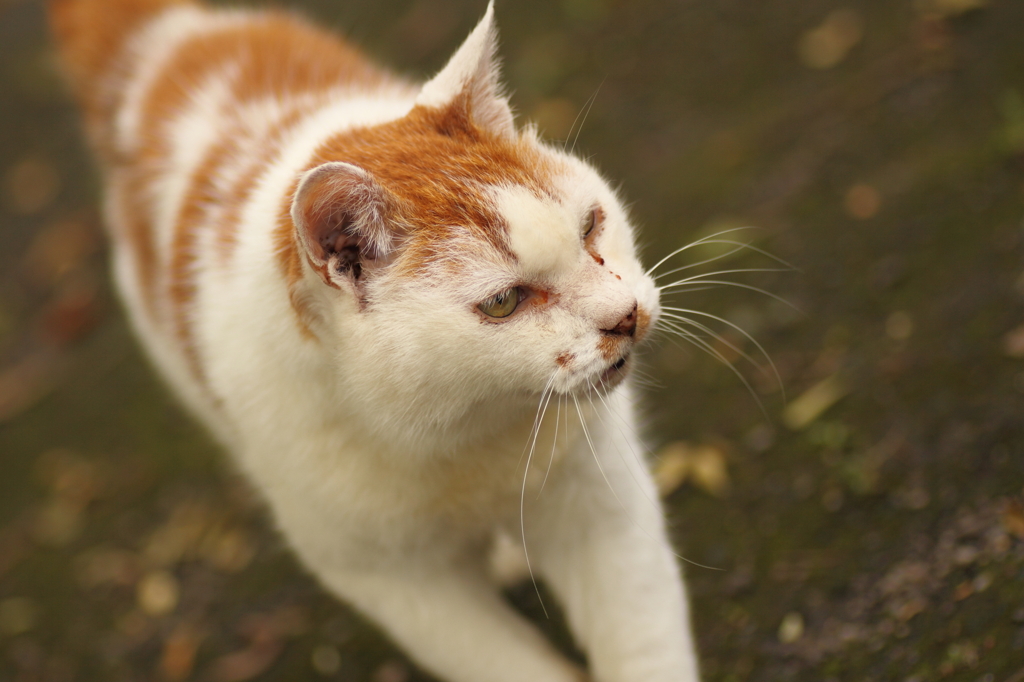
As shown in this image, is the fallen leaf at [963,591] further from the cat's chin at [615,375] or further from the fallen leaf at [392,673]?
the fallen leaf at [392,673]

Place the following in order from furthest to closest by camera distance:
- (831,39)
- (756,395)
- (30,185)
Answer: (30,185) < (831,39) < (756,395)

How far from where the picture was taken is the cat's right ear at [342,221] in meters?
1.56

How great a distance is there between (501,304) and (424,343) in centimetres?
16

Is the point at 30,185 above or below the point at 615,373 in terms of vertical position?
below

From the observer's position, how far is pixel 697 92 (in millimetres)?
4227

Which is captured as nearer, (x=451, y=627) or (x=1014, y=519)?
(x=451, y=627)

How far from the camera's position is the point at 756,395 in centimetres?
301

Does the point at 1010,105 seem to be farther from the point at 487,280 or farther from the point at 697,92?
the point at 487,280

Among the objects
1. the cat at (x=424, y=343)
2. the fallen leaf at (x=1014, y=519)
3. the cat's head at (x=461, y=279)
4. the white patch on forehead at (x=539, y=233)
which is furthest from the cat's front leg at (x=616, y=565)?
the fallen leaf at (x=1014, y=519)

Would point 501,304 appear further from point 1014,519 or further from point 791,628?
point 1014,519

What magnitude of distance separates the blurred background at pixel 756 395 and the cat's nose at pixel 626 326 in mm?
998

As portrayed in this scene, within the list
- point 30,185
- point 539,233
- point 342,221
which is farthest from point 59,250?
point 539,233

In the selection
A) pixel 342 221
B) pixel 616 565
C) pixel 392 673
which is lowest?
pixel 392 673

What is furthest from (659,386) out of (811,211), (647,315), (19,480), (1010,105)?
(19,480)
